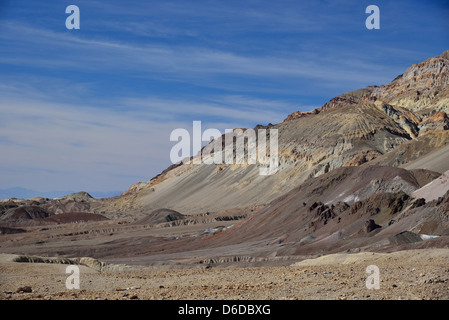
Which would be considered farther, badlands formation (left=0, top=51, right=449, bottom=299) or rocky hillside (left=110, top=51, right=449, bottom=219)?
rocky hillside (left=110, top=51, right=449, bottom=219)

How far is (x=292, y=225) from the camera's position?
2147 inches

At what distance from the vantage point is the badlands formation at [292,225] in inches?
698

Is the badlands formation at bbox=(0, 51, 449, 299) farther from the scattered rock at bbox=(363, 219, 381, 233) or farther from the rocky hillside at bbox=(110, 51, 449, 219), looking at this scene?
the rocky hillside at bbox=(110, 51, 449, 219)

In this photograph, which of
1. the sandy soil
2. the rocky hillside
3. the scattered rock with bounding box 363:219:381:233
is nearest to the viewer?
the sandy soil

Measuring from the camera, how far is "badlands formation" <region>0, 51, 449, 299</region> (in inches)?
698

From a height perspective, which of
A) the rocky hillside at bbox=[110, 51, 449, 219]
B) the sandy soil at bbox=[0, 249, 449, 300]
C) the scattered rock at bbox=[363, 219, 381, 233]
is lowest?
the sandy soil at bbox=[0, 249, 449, 300]

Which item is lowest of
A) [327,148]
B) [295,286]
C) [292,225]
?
[295,286]

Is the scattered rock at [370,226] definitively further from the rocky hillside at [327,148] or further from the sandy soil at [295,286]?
the rocky hillside at [327,148]

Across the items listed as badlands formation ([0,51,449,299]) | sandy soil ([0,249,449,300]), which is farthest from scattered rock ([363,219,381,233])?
sandy soil ([0,249,449,300])

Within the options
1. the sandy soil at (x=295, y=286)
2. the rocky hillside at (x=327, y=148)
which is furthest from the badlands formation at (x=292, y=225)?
the rocky hillside at (x=327, y=148)

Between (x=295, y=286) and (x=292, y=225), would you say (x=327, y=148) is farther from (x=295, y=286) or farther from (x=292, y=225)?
(x=295, y=286)

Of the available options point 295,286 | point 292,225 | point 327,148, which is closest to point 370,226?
point 292,225

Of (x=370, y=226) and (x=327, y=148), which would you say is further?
(x=327, y=148)
